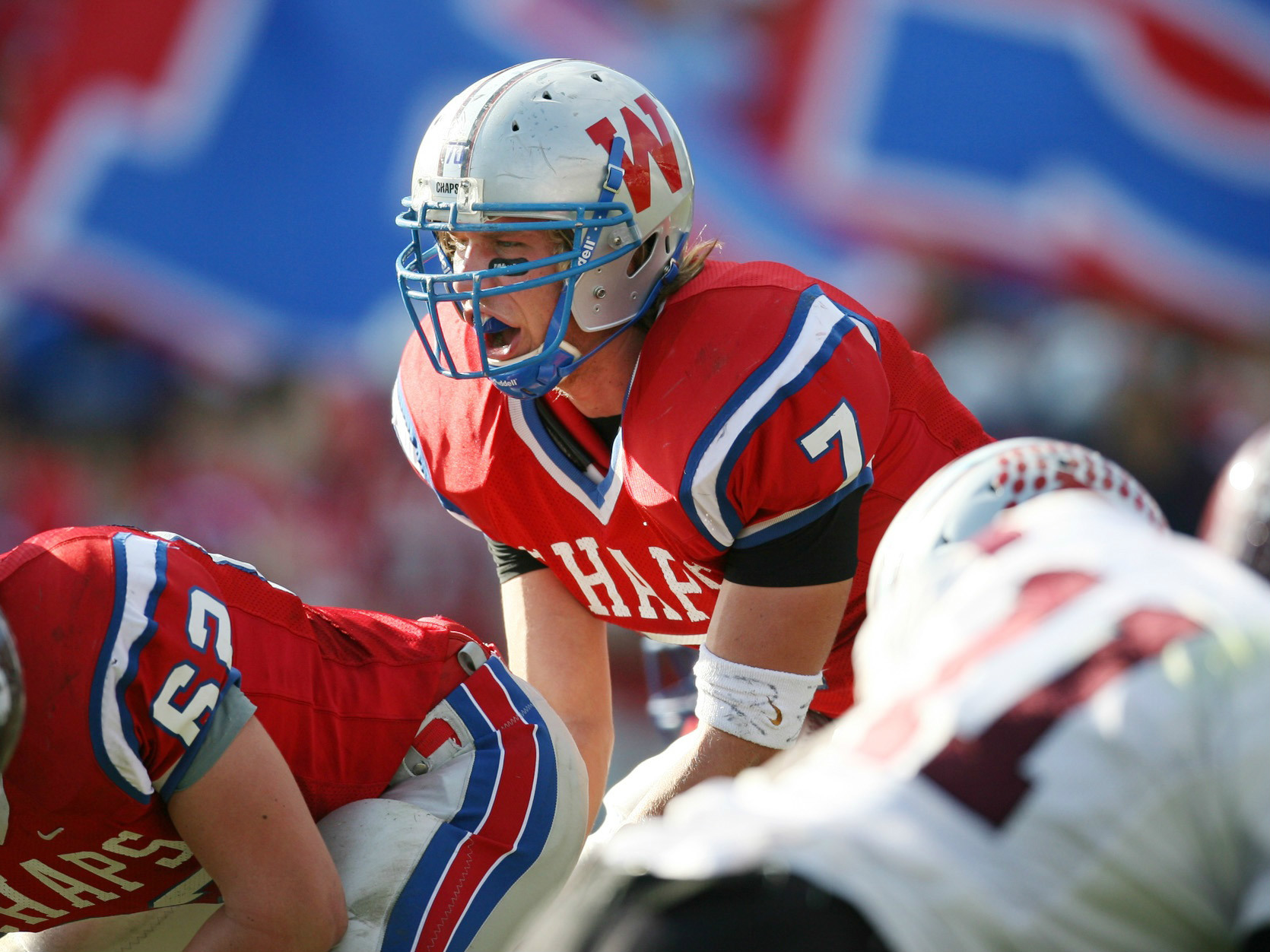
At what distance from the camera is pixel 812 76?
6.54 meters

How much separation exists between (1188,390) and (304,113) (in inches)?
157

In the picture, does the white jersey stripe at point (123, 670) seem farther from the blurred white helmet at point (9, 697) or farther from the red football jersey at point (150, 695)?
the blurred white helmet at point (9, 697)

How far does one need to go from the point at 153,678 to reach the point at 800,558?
3.22 feet

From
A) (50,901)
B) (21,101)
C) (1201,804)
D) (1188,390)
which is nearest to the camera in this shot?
(1201,804)

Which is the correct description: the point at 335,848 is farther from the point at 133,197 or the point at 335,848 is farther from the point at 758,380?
the point at 133,197

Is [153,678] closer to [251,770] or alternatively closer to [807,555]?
[251,770]

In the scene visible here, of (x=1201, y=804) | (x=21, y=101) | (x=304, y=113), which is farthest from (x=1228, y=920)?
(x=21, y=101)

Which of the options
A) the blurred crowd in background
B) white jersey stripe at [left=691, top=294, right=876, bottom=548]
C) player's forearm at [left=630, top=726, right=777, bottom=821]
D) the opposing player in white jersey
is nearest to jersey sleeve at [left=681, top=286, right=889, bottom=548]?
white jersey stripe at [left=691, top=294, right=876, bottom=548]

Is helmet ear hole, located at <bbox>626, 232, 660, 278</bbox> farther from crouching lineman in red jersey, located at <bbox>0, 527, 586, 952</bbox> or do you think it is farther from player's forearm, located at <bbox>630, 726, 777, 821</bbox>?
player's forearm, located at <bbox>630, 726, 777, 821</bbox>

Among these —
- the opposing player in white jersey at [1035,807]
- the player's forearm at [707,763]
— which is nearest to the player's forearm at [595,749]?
the player's forearm at [707,763]

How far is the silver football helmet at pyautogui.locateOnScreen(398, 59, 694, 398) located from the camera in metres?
2.41

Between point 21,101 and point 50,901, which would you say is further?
point 21,101

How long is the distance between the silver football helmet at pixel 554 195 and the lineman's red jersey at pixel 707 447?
0.12 meters

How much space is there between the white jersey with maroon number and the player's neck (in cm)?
137
